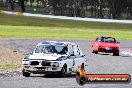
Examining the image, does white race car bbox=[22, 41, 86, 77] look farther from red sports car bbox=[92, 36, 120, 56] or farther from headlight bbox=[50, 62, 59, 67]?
red sports car bbox=[92, 36, 120, 56]

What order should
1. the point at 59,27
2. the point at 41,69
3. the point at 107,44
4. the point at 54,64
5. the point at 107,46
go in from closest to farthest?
1. the point at 41,69
2. the point at 54,64
3. the point at 107,46
4. the point at 107,44
5. the point at 59,27

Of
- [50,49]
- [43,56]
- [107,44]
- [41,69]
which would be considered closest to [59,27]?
[107,44]

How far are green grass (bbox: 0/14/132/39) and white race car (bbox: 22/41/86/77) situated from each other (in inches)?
1610

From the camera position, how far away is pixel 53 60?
62.5 feet

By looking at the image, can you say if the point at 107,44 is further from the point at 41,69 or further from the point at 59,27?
the point at 59,27

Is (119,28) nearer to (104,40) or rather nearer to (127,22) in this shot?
(127,22)

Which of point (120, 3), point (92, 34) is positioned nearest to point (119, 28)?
point (92, 34)

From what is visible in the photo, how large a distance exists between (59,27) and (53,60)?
2181 inches

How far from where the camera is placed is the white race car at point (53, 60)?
62.1 ft

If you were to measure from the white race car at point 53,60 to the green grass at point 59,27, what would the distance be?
4089cm

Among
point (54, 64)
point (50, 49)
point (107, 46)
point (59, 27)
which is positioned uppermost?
point (50, 49)

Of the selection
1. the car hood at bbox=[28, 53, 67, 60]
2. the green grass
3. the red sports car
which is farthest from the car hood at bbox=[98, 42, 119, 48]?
the green grass

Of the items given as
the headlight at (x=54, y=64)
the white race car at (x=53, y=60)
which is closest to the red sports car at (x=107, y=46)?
the white race car at (x=53, y=60)

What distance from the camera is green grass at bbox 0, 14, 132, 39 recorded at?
214 ft
